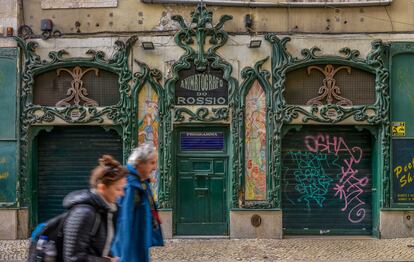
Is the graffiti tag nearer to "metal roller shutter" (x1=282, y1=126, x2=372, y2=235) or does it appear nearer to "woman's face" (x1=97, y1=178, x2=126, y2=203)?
"metal roller shutter" (x1=282, y1=126, x2=372, y2=235)

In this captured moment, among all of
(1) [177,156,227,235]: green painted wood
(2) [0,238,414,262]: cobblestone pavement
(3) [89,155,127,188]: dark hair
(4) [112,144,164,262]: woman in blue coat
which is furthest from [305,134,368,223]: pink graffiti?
(3) [89,155,127,188]: dark hair

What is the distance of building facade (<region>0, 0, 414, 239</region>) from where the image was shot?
1280cm

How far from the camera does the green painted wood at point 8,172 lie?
12836 mm

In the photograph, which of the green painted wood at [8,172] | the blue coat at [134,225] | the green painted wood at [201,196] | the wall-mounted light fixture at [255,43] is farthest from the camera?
the green painted wood at [201,196]

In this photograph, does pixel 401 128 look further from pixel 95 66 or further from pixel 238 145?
pixel 95 66

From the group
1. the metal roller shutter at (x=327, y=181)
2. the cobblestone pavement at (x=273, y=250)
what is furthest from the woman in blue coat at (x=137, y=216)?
the metal roller shutter at (x=327, y=181)

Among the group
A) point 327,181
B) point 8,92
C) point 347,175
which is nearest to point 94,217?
point 8,92

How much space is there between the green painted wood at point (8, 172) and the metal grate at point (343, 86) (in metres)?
5.71

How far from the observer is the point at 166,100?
42.1ft

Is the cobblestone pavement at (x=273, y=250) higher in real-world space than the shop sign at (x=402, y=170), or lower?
lower

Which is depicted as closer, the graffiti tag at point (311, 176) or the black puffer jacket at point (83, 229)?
the black puffer jacket at point (83, 229)

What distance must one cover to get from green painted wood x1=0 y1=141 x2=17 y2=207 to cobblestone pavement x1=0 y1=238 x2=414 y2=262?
940mm

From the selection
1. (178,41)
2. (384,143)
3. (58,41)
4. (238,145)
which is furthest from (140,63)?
(384,143)

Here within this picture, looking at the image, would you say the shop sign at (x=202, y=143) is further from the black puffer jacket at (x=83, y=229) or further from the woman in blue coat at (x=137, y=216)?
the black puffer jacket at (x=83, y=229)
